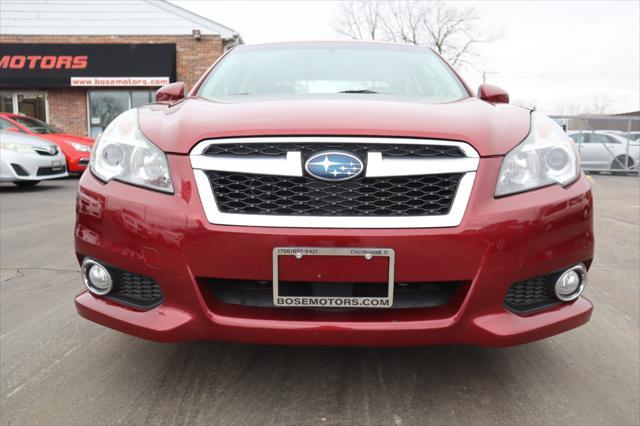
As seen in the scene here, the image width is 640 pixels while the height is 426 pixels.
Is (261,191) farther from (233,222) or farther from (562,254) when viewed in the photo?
(562,254)

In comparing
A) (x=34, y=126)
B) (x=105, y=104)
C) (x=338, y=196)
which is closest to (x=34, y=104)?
(x=105, y=104)

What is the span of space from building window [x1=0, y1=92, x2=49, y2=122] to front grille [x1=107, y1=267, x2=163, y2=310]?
17323mm

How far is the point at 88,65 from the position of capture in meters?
16.5

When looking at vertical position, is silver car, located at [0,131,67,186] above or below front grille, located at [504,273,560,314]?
below

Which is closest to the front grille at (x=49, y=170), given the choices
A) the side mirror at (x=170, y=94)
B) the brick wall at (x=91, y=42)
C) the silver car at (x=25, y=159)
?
the silver car at (x=25, y=159)

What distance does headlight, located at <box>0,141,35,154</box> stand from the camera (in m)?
8.77

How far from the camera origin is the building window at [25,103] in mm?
17156

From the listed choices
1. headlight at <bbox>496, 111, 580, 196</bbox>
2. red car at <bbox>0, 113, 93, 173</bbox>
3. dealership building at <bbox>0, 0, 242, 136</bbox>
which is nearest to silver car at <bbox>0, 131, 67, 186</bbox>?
red car at <bbox>0, 113, 93, 173</bbox>

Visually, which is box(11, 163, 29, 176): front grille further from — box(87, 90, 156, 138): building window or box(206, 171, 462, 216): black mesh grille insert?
box(87, 90, 156, 138): building window

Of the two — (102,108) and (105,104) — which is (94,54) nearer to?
(105,104)

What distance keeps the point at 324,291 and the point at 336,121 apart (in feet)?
1.93

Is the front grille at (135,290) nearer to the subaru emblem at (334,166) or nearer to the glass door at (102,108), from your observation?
the subaru emblem at (334,166)

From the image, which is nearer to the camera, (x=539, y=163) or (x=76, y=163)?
(x=539, y=163)

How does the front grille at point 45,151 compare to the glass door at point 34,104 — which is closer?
the front grille at point 45,151
